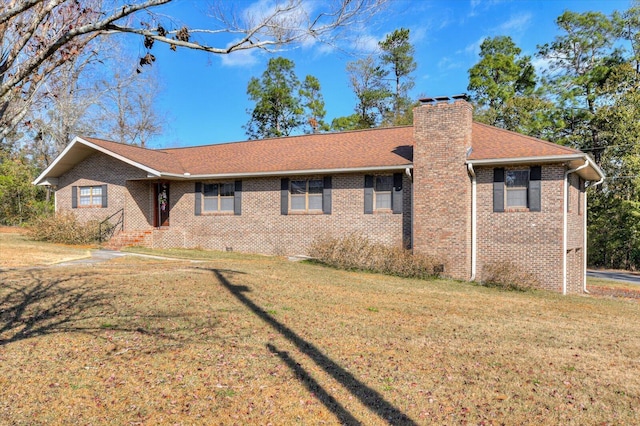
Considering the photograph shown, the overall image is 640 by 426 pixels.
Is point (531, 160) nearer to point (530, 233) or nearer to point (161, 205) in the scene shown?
point (530, 233)

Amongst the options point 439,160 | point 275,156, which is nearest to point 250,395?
point 439,160

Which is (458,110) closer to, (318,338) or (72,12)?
(318,338)

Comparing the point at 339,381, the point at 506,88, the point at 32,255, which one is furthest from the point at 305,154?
the point at 506,88

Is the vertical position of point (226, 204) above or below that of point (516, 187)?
below

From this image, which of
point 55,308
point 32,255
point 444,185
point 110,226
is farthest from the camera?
point 110,226

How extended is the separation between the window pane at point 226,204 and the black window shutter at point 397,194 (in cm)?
702

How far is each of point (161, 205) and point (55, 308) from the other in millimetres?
13095

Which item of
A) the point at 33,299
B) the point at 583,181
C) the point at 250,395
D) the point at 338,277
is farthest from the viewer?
the point at 583,181

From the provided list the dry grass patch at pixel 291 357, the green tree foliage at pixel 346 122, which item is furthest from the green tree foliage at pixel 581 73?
the dry grass patch at pixel 291 357

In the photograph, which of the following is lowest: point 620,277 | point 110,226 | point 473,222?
point 620,277

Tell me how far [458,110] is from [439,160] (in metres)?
1.67

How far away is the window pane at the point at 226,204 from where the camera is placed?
18.2m

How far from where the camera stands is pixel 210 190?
18.6 meters

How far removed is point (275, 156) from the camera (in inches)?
733
